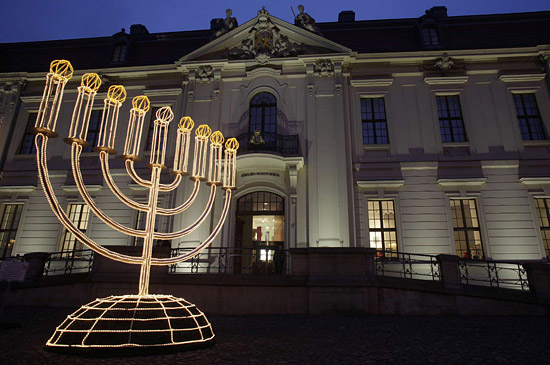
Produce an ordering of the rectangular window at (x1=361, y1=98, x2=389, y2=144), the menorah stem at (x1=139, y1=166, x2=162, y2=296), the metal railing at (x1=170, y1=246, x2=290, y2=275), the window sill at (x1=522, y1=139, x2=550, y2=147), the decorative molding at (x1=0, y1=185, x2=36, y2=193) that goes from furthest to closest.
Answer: the decorative molding at (x1=0, y1=185, x2=36, y2=193), the rectangular window at (x1=361, y1=98, x2=389, y2=144), the window sill at (x1=522, y1=139, x2=550, y2=147), the metal railing at (x1=170, y1=246, x2=290, y2=275), the menorah stem at (x1=139, y1=166, x2=162, y2=296)

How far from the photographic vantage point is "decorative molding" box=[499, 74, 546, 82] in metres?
14.4

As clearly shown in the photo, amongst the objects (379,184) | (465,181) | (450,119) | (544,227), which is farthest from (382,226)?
(544,227)

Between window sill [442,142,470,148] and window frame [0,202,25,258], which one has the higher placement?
window sill [442,142,470,148]

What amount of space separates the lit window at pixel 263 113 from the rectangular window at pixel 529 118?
10.8 m

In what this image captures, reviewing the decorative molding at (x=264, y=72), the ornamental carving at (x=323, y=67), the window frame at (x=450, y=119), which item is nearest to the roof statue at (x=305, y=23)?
the ornamental carving at (x=323, y=67)

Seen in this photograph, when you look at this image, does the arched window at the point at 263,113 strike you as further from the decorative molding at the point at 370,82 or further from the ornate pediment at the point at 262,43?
the decorative molding at the point at 370,82

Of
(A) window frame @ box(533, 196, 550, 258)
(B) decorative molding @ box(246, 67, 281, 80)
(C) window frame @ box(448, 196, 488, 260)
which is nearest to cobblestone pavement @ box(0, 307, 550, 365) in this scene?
(C) window frame @ box(448, 196, 488, 260)

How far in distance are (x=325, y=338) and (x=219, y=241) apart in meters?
7.71

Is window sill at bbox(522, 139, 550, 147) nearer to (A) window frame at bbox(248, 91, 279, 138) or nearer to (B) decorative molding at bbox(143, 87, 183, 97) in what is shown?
(A) window frame at bbox(248, 91, 279, 138)

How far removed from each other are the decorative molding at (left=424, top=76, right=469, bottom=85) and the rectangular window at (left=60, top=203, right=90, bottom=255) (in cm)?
1648

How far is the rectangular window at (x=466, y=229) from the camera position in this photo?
1255 centimetres

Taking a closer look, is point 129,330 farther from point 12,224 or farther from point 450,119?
point 450,119

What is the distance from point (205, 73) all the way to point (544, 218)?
1573cm

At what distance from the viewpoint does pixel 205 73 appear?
51.3ft
